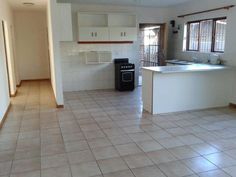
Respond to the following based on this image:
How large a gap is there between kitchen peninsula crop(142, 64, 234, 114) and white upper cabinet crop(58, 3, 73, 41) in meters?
2.24

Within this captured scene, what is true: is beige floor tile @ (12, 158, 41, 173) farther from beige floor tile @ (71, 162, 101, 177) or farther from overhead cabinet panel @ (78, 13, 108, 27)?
overhead cabinet panel @ (78, 13, 108, 27)

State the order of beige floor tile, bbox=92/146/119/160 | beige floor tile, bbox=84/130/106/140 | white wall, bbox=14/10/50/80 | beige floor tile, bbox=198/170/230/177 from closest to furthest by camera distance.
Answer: beige floor tile, bbox=198/170/230/177 → beige floor tile, bbox=92/146/119/160 → beige floor tile, bbox=84/130/106/140 → white wall, bbox=14/10/50/80

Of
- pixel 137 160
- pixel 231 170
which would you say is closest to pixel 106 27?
pixel 137 160

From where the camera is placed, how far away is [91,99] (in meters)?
5.99

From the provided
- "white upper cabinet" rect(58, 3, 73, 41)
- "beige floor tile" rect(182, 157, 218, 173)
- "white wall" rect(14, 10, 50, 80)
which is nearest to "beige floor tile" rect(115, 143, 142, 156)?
"beige floor tile" rect(182, 157, 218, 173)

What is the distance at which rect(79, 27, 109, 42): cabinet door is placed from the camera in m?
6.54

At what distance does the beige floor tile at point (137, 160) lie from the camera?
2.79m

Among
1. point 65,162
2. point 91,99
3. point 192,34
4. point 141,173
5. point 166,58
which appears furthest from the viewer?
point 166,58

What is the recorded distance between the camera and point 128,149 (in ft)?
10.5

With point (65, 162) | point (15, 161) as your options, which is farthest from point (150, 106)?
point (15, 161)

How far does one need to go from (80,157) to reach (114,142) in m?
0.61

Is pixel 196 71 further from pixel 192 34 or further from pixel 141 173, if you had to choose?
pixel 141 173

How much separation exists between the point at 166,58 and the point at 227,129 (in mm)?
3987

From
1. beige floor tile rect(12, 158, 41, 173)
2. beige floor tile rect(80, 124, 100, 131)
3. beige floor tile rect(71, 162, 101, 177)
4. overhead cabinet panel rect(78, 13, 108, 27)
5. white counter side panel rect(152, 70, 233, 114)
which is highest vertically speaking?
overhead cabinet panel rect(78, 13, 108, 27)
